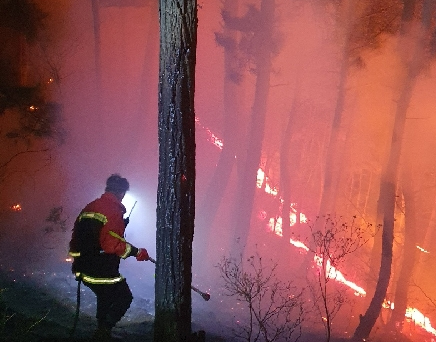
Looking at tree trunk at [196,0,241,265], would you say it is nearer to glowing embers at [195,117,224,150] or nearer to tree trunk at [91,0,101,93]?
tree trunk at [91,0,101,93]

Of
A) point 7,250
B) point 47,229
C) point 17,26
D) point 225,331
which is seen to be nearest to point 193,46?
point 225,331

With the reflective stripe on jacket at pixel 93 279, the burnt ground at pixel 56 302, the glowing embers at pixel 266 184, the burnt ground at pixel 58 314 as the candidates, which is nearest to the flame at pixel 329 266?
the glowing embers at pixel 266 184

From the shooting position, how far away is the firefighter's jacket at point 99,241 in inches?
170

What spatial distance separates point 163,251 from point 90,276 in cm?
130

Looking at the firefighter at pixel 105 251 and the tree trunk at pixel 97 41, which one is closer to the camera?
the firefighter at pixel 105 251

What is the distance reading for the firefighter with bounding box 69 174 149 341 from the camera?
14.2 ft

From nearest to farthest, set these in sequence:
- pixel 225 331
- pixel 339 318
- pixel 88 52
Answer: pixel 225 331 < pixel 339 318 < pixel 88 52

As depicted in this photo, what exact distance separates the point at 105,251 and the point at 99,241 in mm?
151

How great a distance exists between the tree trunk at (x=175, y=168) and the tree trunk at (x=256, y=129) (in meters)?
10.5

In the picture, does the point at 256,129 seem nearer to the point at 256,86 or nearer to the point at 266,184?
the point at 256,86

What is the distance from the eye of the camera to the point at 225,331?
800cm

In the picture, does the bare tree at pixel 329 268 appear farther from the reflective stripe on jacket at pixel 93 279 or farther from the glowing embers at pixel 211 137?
the glowing embers at pixel 211 137

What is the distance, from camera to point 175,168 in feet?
12.5

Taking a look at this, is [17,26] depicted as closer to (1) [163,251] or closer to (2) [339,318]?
(1) [163,251]
